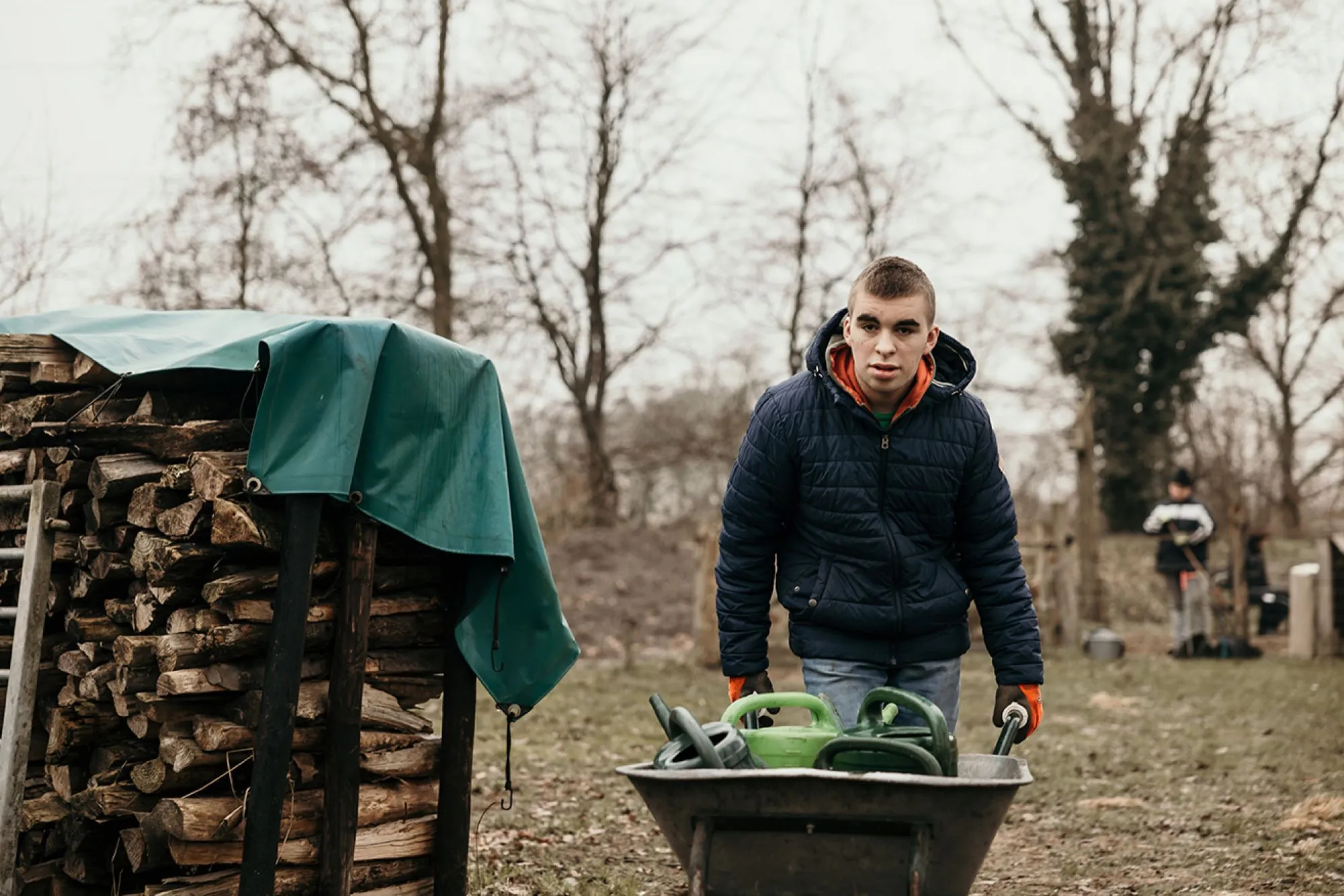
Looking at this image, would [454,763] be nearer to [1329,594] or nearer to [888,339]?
[888,339]

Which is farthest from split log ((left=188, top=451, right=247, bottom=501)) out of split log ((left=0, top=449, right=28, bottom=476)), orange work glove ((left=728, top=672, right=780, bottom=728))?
orange work glove ((left=728, top=672, right=780, bottom=728))

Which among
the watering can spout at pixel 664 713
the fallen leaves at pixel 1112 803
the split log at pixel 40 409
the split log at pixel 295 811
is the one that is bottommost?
the fallen leaves at pixel 1112 803

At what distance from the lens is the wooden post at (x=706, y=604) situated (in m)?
14.0

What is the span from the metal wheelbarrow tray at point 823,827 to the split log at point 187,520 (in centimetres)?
192

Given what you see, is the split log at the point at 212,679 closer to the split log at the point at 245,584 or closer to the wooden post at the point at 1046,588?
the split log at the point at 245,584

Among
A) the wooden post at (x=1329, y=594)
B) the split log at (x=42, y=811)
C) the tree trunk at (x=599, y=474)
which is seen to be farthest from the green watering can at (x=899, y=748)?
the tree trunk at (x=599, y=474)

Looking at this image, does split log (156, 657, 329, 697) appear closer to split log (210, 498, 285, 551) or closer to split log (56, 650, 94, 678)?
split log (210, 498, 285, 551)

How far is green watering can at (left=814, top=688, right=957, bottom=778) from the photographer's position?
110 inches

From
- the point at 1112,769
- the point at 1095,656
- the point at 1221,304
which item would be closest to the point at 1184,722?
the point at 1112,769

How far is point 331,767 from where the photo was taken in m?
4.26

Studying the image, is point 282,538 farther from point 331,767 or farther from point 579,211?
point 579,211

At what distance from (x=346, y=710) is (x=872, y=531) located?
5.77ft

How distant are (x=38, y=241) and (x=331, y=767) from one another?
810 centimetres

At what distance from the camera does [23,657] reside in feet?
14.5
